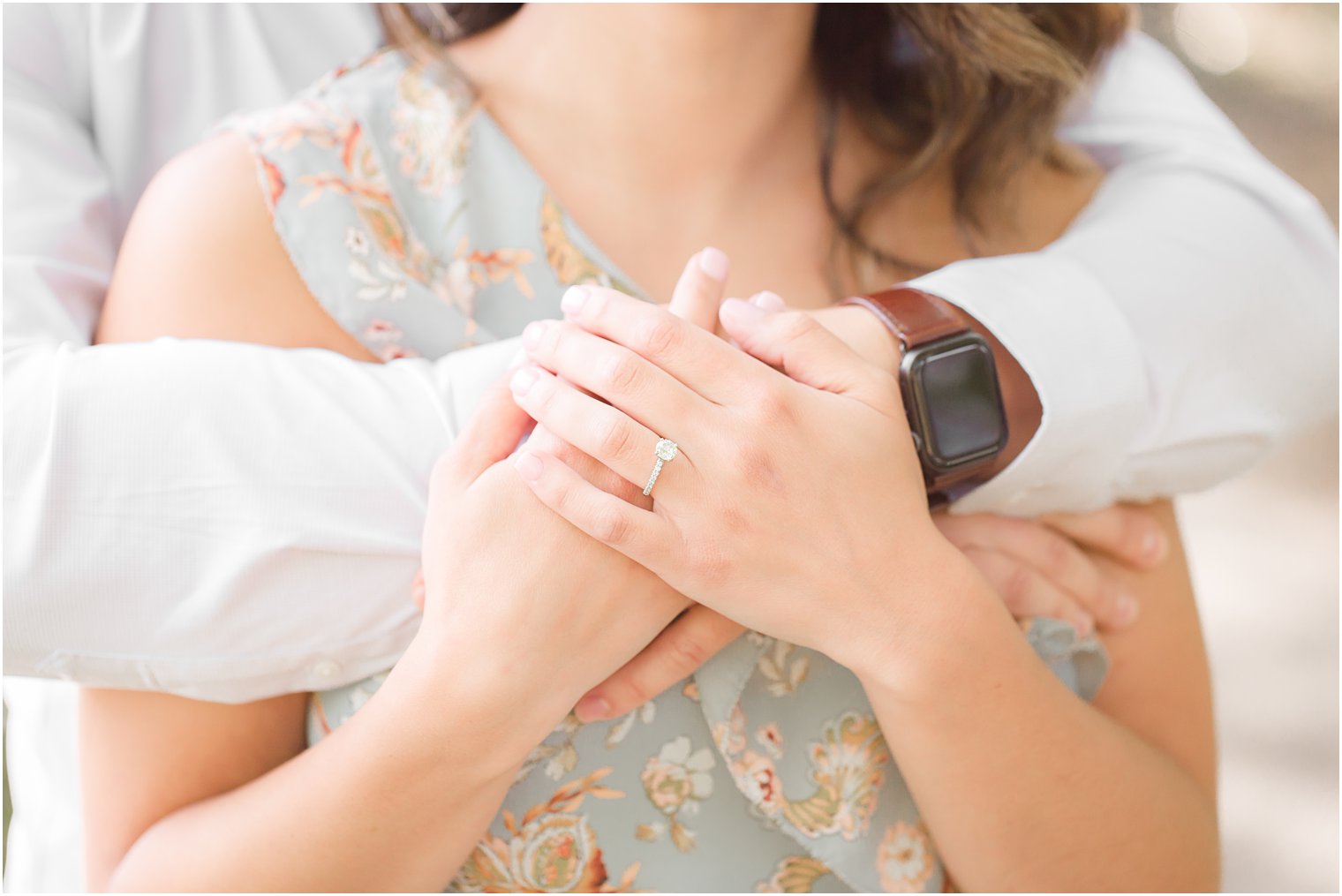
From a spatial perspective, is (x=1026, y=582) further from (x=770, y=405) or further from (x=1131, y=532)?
(x=770, y=405)

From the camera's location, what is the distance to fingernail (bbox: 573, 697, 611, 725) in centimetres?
88

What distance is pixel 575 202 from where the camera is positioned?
1.10 meters

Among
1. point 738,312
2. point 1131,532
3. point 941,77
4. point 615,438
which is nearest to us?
point 615,438

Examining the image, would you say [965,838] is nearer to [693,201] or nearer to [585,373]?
[585,373]

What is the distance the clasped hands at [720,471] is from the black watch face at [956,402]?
4 centimetres

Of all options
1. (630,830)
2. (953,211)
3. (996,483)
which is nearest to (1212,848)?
(996,483)

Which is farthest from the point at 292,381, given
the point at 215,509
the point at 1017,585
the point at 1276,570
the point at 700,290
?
the point at 1276,570

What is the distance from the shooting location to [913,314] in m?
0.93

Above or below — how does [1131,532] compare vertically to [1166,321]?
below

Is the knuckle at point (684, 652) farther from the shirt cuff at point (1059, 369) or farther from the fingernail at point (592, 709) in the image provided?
the shirt cuff at point (1059, 369)

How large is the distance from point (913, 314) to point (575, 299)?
11.6 inches

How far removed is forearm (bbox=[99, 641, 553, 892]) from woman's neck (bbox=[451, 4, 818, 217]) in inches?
22.3

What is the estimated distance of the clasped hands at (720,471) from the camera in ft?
2.51

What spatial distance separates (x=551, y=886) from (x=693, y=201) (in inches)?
26.4
